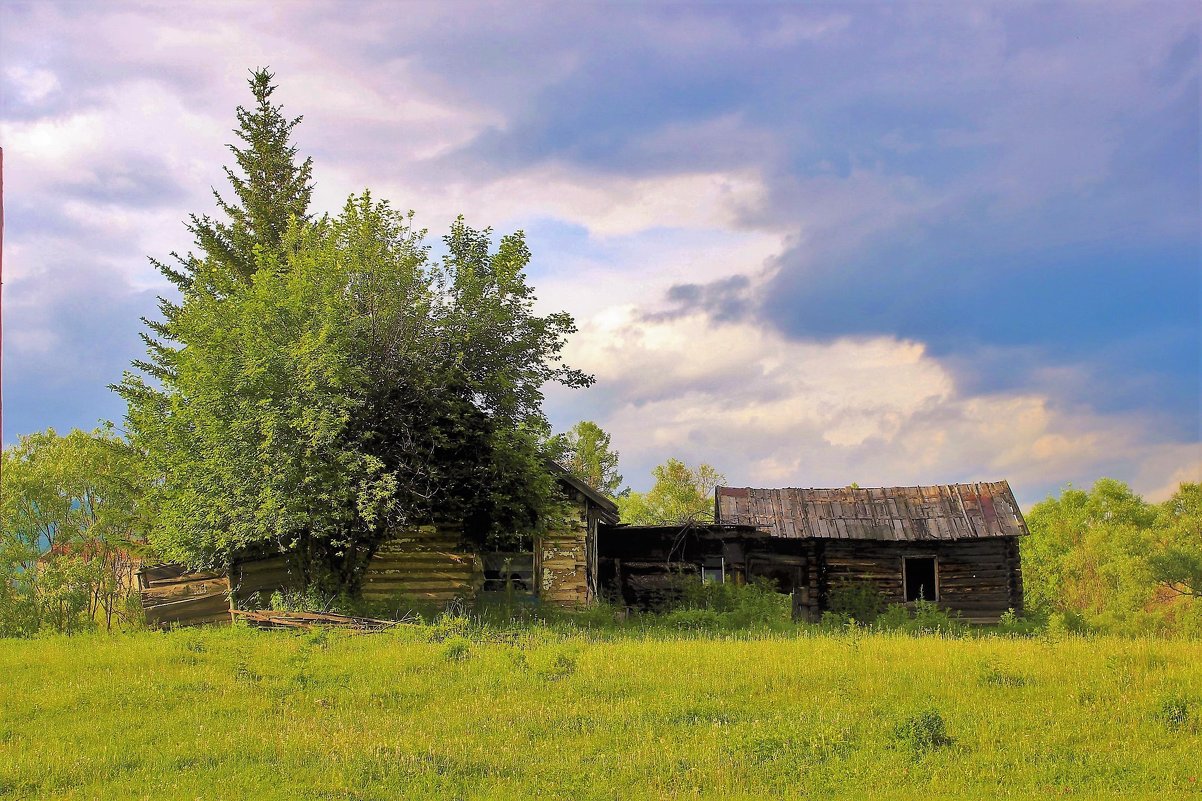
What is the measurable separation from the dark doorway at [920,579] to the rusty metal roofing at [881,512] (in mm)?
1518

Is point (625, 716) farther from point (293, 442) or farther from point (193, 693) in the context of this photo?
point (293, 442)

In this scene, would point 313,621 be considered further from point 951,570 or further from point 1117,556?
point 1117,556

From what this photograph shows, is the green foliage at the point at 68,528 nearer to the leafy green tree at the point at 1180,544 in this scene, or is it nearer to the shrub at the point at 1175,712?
the shrub at the point at 1175,712

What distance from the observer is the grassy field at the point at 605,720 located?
10648 millimetres

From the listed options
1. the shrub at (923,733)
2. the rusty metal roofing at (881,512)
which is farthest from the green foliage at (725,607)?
the shrub at (923,733)

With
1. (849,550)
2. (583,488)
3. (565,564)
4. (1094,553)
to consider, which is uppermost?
(583,488)

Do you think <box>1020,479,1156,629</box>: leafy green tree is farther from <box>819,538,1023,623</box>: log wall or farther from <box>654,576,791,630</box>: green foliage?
<box>654,576,791,630</box>: green foliage

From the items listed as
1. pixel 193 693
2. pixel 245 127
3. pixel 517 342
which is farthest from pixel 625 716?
pixel 245 127

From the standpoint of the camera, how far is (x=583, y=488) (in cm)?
2716

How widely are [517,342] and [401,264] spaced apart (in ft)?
11.6

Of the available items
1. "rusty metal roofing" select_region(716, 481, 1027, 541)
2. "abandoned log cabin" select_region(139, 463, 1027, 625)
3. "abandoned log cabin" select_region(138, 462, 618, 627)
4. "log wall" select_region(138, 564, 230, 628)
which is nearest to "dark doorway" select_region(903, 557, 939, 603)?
"abandoned log cabin" select_region(139, 463, 1027, 625)

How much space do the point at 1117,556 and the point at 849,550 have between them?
22.5 meters

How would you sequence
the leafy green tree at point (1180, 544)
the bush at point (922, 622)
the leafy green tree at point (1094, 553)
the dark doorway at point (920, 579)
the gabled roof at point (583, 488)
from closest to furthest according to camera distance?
1. the bush at point (922, 622)
2. the gabled roof at point (583, 488)
3. the dark doorway at point (920, 579)
4. the leafy green tree at point (1180, 544)
5. the leafy green tree at point (1094, 553)

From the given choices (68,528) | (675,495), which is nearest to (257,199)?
(68,528)
